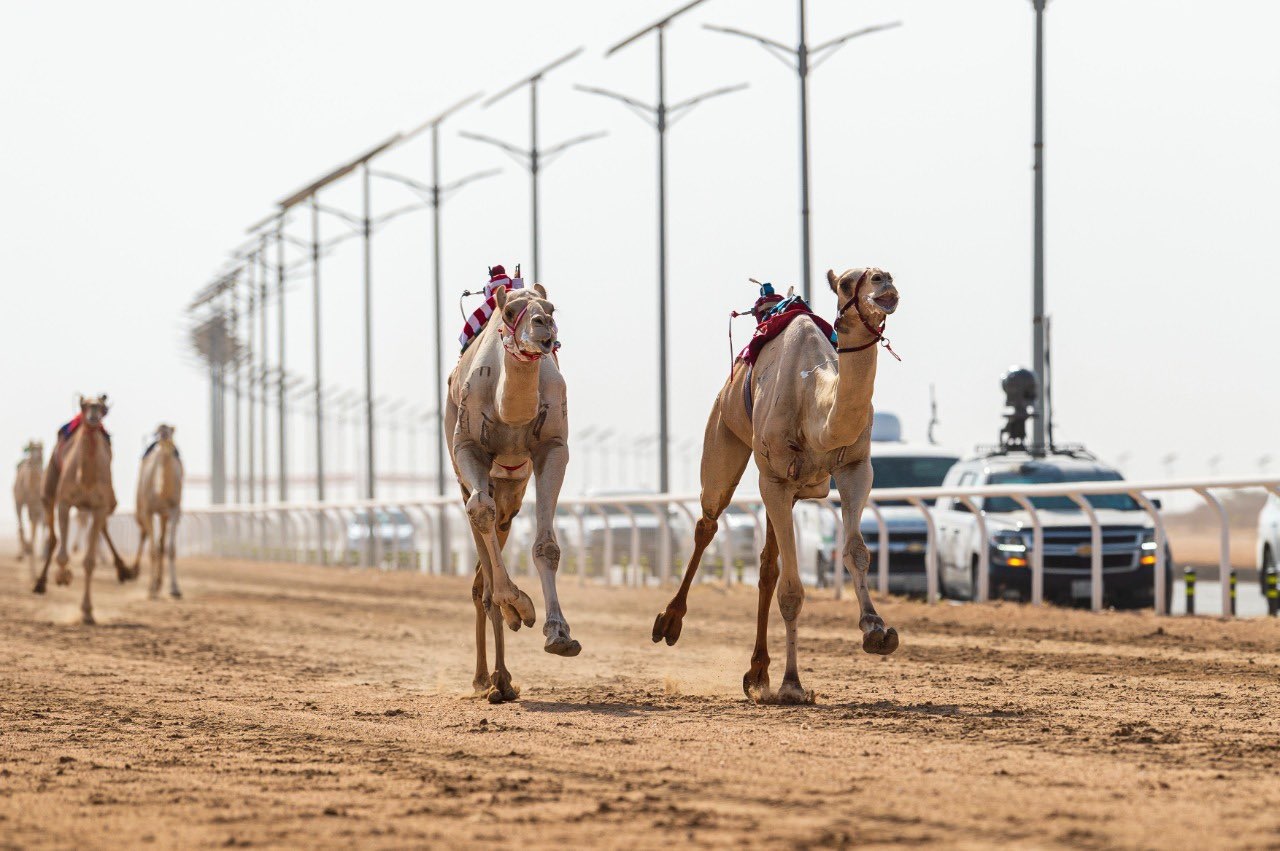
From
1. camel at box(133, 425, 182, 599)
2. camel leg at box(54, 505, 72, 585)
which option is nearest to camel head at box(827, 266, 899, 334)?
camel leg at box(54, 505, 72, 585)

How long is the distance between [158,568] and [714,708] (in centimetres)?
1878

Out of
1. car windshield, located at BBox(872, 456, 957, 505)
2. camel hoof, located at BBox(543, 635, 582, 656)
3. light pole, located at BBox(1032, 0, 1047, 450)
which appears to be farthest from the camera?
car windshield, located at BBox(872, 456, 957, 505)

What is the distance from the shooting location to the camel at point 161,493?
28141mm

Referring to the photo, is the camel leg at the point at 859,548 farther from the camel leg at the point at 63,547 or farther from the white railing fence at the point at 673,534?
the camel leg at the point at 63,547

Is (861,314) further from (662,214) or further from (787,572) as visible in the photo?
(662,214)

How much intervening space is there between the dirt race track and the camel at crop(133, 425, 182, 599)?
10025mm

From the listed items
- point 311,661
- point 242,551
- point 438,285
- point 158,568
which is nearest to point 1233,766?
point 311,661

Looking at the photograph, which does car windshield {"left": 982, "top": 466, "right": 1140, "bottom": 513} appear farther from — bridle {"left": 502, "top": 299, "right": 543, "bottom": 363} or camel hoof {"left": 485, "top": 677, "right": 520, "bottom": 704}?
bridle {"left": 502, "top": 299, "right": 543, "bottom": 363}

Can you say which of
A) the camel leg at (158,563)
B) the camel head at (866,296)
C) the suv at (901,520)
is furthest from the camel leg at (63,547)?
the camel head at (866,296)

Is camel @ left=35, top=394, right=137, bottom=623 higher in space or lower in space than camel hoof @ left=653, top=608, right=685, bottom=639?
higher

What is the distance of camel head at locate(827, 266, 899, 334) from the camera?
33.4 feet

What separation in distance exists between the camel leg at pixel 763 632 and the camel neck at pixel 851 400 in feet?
3.40

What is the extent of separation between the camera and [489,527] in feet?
37.3

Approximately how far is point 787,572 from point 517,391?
1.77 metres
